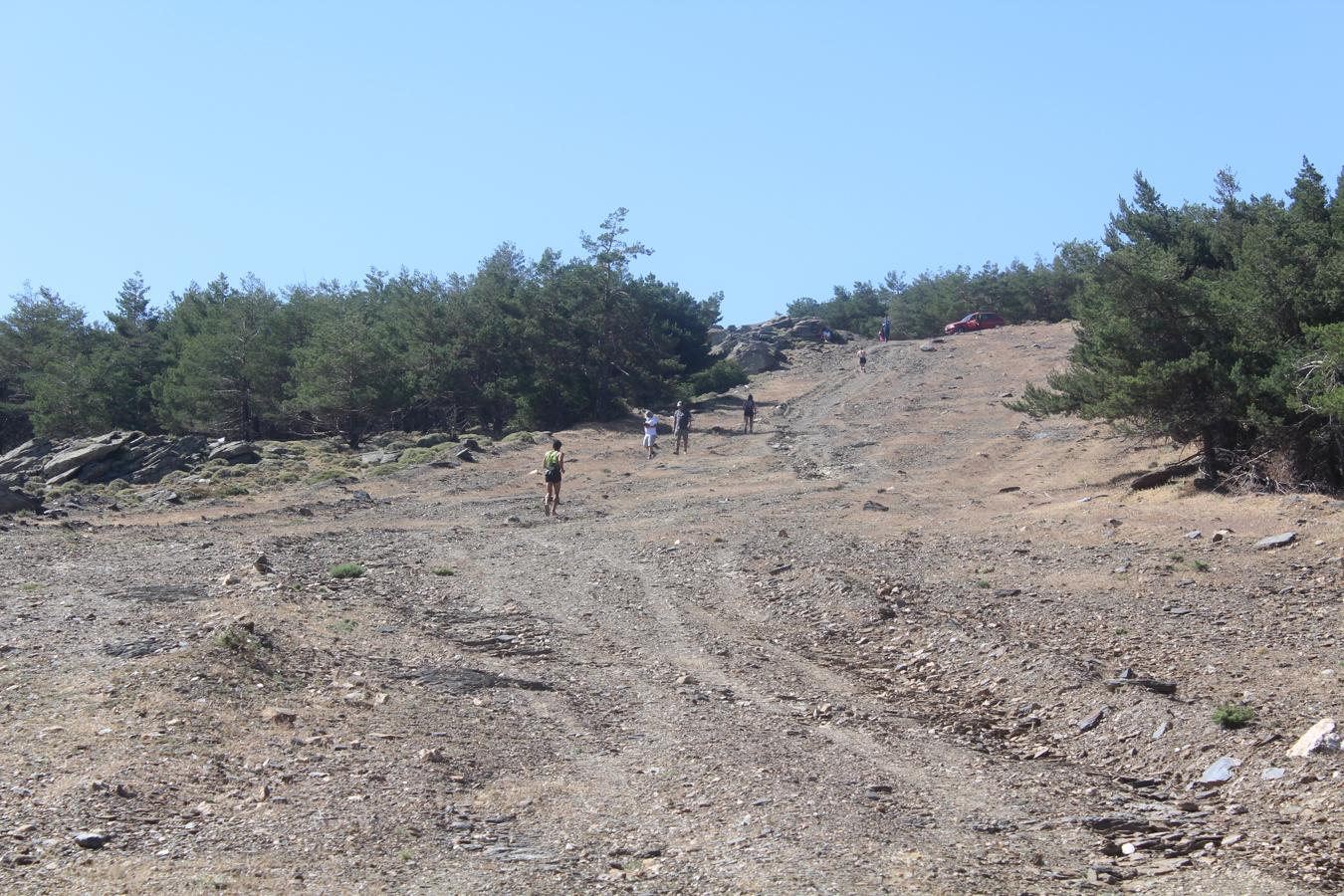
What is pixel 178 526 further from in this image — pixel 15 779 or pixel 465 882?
pixel 465 882

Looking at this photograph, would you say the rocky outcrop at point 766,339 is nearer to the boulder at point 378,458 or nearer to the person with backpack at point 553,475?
the boulder at point 378,458

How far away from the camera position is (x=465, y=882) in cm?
642

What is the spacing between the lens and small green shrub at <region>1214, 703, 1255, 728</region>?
30.7 feet

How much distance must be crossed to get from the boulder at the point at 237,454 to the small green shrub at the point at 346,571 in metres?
21.2

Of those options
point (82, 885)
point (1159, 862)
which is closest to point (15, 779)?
point (82, 885)

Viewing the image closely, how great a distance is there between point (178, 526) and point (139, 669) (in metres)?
14.8

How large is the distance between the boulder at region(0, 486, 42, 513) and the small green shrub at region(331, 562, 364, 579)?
40.3ft

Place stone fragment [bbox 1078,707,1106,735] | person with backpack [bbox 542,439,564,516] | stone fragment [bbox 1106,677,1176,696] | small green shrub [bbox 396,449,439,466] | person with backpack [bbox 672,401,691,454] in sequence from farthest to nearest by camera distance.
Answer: person with backpack [bbox 672,401,691,454] < small green shrub [bbox 396,449,439,466] < person with backpack [bbox 542,439,564,516] < stone fragment [bbox 1106,677,1176,696] < stone fragment [bbox 1078,707,1106,735]

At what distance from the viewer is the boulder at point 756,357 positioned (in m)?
62.9

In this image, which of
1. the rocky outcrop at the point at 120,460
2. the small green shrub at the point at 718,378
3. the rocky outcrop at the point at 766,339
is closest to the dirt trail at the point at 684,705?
the rocky outcrop at the point at 120,460

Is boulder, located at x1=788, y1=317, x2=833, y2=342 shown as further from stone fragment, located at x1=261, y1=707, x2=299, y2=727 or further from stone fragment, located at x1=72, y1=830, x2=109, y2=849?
stone fragment, located at x1=72, y1=830, x2=109, y2=849

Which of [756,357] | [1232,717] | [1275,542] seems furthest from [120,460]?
[1232,717]

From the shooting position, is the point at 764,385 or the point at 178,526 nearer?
the point at 178,526

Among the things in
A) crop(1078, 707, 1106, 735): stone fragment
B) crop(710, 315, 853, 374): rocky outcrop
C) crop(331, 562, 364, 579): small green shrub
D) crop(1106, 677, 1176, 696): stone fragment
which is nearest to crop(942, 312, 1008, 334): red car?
crop(710, 315, 853, 374): rocky outcrop
